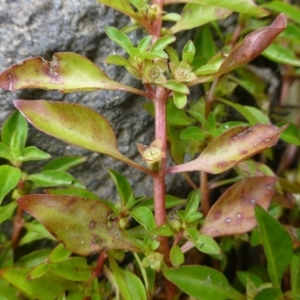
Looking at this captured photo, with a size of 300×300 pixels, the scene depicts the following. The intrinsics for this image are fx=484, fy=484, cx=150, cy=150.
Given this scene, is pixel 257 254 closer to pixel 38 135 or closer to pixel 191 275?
pixel 191 275

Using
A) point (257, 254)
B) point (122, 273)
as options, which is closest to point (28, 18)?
point (122, 273)

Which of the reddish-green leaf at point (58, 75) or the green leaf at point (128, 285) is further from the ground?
the reddish-green leaf at point (58, 75)

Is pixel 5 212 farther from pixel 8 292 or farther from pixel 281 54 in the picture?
pixel 281 54

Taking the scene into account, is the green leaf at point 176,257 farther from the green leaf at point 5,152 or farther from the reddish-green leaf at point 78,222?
the green leaf at point 5,152

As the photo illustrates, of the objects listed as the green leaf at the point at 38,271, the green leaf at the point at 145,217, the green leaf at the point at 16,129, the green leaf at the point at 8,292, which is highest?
the green leaf at the point at 16,129

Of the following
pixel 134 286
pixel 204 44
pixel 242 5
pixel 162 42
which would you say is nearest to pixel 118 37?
pixel 162 42

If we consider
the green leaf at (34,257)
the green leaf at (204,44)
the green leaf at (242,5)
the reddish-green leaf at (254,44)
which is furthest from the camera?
the green leaf at (204,44)

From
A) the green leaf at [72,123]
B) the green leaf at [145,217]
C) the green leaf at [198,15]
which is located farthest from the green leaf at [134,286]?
the green leaf at [198,15]
